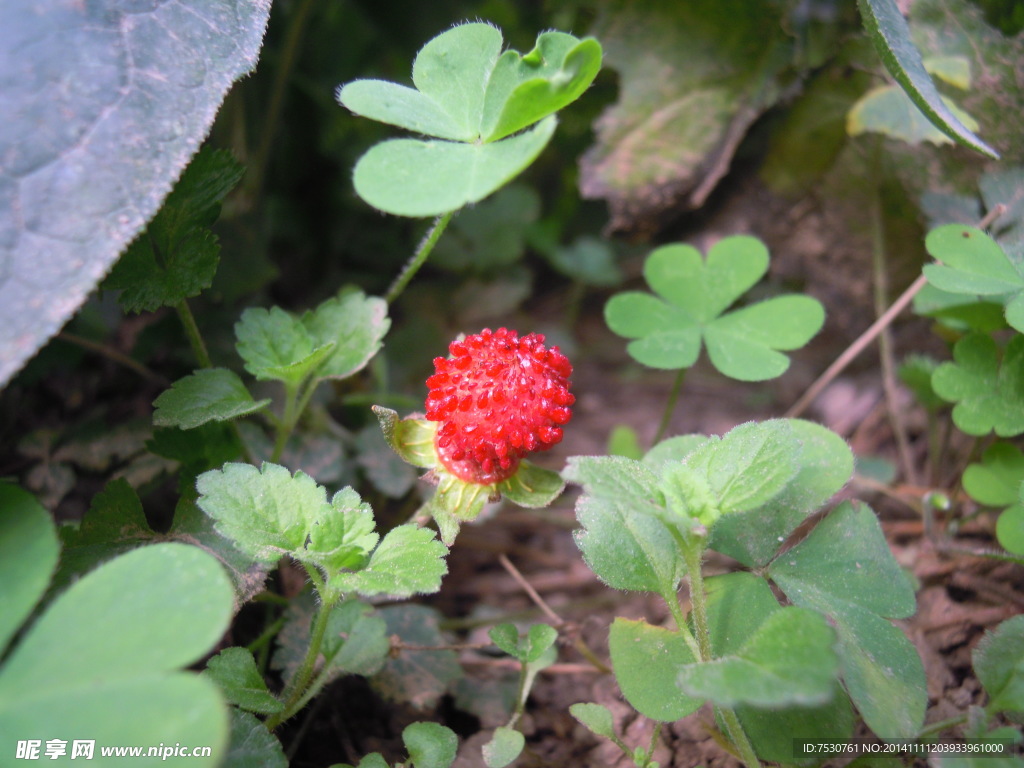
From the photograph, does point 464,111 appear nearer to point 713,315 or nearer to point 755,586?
point 713,315

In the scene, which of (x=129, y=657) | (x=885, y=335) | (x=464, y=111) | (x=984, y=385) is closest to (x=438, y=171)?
(x=464, y=111)

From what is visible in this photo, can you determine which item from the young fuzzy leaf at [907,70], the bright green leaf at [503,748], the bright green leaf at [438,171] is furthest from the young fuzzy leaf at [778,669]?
the young fuzzy leaf at [907,70]

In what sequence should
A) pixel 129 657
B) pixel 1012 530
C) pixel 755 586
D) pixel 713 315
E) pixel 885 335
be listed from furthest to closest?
pixel 885 335, pixel 713 315, pixel 1012 530, pixel 755 586, pixel 129 657

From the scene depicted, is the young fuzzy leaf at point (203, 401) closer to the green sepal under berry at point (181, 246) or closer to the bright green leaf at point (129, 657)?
the green sepal under berry at point (181, 246)

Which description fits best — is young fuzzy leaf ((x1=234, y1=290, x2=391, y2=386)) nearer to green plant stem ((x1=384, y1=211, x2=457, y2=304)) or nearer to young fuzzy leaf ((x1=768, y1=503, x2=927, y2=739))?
green plant stem ((x1=384, y1=211, x2=457, y2=304))

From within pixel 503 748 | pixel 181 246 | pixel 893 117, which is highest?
pixel 893 117

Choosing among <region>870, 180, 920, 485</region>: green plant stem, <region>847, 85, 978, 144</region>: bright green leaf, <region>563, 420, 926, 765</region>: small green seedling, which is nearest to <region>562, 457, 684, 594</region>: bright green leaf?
<region>563, 420, 926, 765</region>: small green seedling
